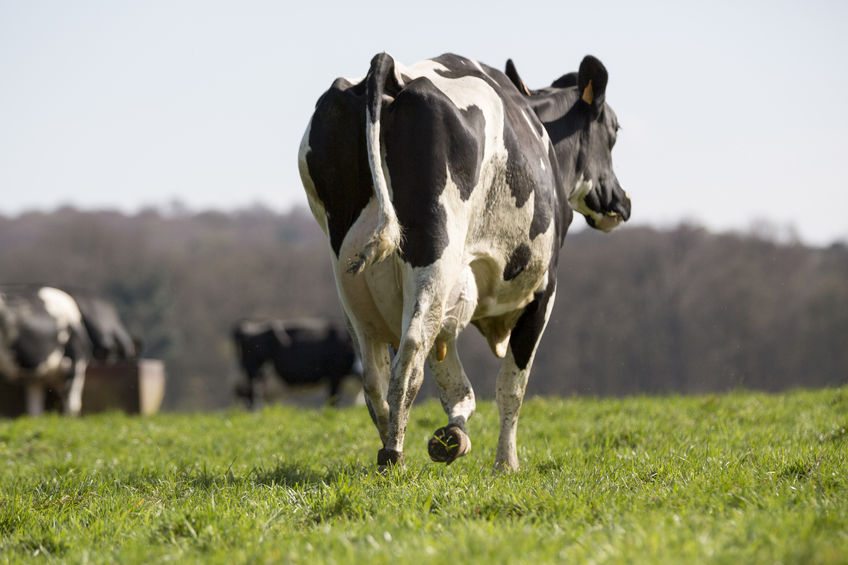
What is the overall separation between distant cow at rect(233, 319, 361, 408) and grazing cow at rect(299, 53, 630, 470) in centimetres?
2140

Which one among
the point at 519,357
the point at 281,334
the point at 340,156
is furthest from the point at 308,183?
the point at 281,334

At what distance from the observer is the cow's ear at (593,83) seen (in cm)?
700

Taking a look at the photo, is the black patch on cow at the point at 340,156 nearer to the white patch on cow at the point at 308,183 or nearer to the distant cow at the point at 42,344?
the white patch on cow at the point at 308,183

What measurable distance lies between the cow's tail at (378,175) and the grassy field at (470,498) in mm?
1052

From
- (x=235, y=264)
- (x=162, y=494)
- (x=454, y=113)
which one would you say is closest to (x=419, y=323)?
(x=454, y=113)

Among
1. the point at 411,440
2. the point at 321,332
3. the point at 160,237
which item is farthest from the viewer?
the point at 160,237

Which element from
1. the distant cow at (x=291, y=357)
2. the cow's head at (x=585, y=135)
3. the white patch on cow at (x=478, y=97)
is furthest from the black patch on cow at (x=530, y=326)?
the distant cow at (x=291, y=357)

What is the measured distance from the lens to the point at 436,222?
15.3 feet

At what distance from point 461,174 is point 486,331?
1.47 meters

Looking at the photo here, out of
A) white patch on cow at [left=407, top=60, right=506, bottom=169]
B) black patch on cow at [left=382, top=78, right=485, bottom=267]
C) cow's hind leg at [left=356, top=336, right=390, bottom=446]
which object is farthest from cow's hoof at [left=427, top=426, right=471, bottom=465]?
white patch on cow at [left=407, top=60, right=506, bottom=169]

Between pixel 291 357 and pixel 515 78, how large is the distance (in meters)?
21.2

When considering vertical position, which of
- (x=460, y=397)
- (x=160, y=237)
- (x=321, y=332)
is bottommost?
(x=160, y=237)

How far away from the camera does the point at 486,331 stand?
5.99 metres

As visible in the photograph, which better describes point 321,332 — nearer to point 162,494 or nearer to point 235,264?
point 162,494
